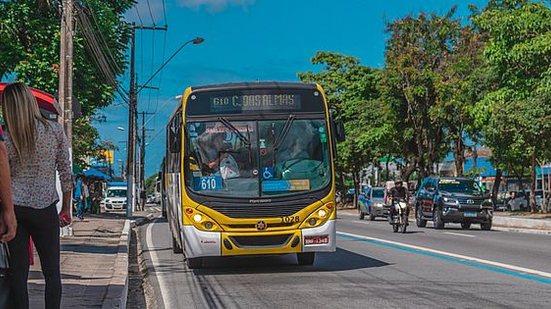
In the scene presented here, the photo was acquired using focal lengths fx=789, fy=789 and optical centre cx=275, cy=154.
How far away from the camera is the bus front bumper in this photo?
11969 mm

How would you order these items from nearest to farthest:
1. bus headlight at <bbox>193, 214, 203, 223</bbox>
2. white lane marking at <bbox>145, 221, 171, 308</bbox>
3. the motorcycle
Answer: white lane marking at <bbox>145, 221, 171, 308</bbox>, bus headlight at <bbox>193, 214, 203, 223</bbox>, the motorcycle

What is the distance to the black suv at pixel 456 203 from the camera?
25.9 meters

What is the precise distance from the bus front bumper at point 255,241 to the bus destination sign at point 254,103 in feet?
6.64

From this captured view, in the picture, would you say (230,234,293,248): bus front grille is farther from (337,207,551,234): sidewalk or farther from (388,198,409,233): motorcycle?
(337,207,551,234): sidewalk

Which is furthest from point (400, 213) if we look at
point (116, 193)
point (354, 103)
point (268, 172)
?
point (116, 193)

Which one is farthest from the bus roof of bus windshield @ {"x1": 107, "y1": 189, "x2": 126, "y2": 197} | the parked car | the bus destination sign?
bus windshield @ {"x1": 107, "y1": 189, "x2": 126, "y2": 197}

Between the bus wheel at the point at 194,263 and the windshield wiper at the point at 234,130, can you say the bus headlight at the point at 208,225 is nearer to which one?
the bus wheel at the point at 194,263

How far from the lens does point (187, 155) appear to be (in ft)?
41.1

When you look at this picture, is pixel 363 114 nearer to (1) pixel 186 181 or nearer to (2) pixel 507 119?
(2) pixel 507 119

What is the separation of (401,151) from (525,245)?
29363mm

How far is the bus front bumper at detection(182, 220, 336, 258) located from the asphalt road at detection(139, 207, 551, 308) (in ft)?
1.34

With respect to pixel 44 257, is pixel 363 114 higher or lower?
higher

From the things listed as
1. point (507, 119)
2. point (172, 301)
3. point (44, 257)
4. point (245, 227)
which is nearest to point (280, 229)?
point (245, 227)

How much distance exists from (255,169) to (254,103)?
116 centimetres
